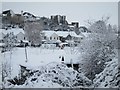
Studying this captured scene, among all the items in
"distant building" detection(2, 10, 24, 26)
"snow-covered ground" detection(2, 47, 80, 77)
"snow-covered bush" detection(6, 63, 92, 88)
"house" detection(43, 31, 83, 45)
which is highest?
"distant building" detection(2, 10, 24, 26)

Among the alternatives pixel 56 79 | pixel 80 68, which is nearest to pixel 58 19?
pixel 80 68

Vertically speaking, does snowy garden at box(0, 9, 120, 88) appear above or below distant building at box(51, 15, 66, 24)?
below

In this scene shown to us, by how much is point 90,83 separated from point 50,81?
159cm

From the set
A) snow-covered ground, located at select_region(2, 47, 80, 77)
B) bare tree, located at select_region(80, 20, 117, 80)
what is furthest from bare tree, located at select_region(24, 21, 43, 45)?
bare tree, located at select_region(80, 20, 117, 80)

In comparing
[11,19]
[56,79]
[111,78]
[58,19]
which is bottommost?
[56,79]

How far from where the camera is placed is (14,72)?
1187cm

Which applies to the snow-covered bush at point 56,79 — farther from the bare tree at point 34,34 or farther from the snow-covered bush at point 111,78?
the bare tree at point 34,34

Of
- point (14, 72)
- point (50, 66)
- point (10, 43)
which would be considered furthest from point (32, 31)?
point (50, 66)

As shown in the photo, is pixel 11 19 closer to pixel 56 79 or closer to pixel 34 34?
pixel 34 34

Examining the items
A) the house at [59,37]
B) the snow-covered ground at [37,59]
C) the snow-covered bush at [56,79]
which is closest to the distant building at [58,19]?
the house at [59,37]

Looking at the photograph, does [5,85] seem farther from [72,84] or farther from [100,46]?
[100,46]

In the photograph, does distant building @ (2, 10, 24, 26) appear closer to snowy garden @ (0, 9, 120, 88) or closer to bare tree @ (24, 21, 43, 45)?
bare tree @ (24, 21, 43, 45)

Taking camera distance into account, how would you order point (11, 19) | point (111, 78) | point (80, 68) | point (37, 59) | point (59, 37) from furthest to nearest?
point (11, 19), point (59, 37), point (37, 59), point (80, 68), point (111, 78)

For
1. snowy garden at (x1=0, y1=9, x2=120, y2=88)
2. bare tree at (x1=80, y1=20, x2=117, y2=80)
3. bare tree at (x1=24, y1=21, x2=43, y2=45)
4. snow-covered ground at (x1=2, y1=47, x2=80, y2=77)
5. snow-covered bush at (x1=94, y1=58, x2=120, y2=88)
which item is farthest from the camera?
bare tree at (x1=24, y1=21, x2=43, y2=45)
